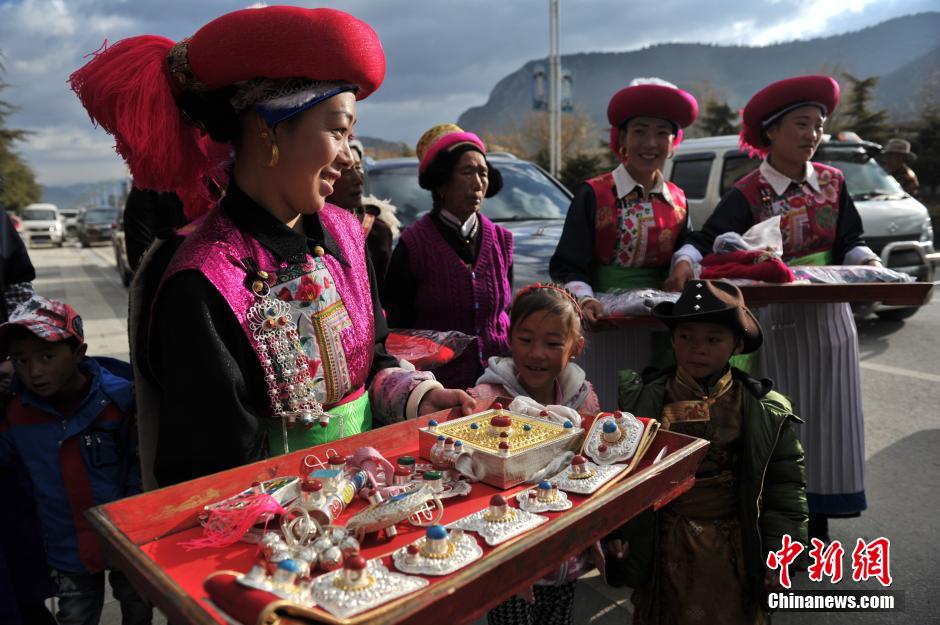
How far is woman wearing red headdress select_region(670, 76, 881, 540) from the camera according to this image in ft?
10.4

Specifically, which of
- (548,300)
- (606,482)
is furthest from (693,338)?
(606,482)

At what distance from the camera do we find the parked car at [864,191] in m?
7.66

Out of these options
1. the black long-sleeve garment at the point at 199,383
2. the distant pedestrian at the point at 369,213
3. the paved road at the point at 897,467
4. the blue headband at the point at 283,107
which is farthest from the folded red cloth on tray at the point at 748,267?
the black long-sleeve garment at the point at 199,383

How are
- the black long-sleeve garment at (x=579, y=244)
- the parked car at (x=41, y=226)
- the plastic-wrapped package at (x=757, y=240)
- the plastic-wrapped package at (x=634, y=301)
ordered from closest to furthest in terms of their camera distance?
1. the plastic-wrapped package at (x=634, y=301)
2. the plastic-wrapped package at (x=757, y=240)
3. the black long-sleeve garment at (x=579, y=244)
4. the parked car at (x=41, y=226)

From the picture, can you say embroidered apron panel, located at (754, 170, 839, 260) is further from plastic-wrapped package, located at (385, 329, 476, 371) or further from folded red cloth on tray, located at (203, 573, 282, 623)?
folded red cloth on tray, located at (203, 573, 282, 623)

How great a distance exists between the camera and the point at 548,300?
93.0 inches

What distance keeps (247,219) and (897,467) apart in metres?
4.35

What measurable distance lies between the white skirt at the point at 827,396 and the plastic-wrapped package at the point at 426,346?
158 centimetres

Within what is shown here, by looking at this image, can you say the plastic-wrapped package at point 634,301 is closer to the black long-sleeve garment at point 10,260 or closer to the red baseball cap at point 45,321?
the red baseball cap at point 45,321

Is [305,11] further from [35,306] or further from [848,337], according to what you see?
[848,337]

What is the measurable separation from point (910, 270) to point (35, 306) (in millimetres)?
8202

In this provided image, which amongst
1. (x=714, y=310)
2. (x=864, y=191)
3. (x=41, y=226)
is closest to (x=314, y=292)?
(x=714, y=310)

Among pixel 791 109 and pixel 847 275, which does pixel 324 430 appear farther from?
pixel 791 109

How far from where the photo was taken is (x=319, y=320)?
1574mm
